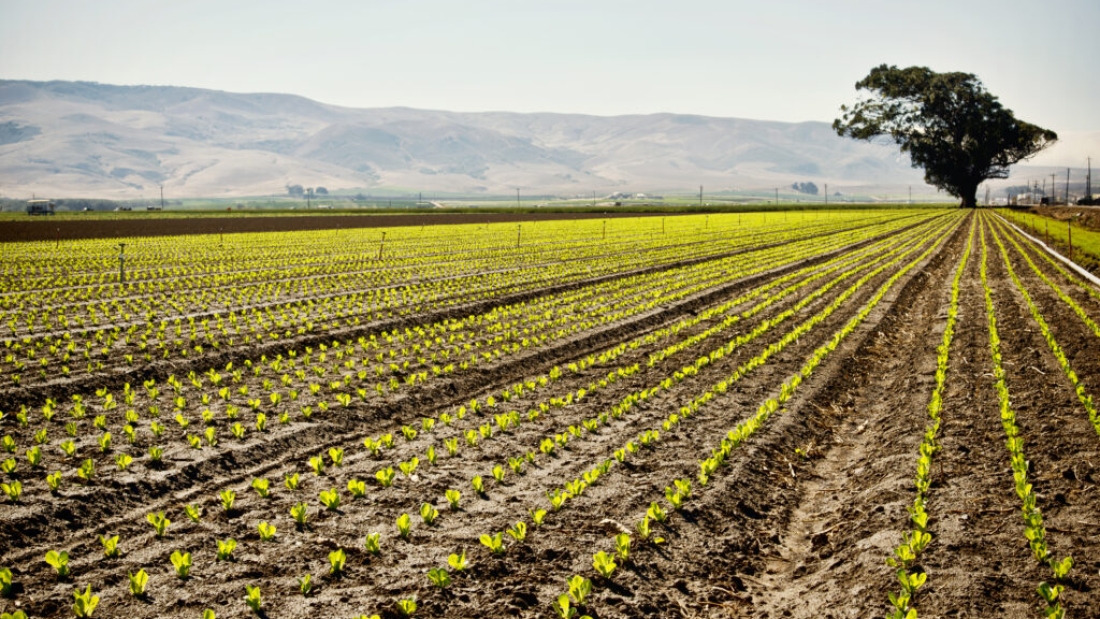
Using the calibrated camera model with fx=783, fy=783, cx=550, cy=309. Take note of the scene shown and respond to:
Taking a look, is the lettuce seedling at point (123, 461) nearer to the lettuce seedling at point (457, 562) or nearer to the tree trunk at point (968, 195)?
the lettuce seedling at point (457, 562)

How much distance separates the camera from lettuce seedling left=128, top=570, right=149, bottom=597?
5027mm

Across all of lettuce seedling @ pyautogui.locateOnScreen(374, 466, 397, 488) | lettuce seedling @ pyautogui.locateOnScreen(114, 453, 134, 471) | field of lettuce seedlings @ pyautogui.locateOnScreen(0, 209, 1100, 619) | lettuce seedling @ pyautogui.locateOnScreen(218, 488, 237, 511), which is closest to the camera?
field of lettuce seedlings @ pyautogui.locateOnScreen(0, 209, 1100, 619)

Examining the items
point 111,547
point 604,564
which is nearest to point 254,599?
point 111,547

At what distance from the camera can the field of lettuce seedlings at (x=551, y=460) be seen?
A: 527 cm

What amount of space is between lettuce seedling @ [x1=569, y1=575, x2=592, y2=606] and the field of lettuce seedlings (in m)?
0.02

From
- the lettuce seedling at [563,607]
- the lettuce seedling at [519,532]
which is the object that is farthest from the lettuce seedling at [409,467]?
the lettuce seedling at [563,607]

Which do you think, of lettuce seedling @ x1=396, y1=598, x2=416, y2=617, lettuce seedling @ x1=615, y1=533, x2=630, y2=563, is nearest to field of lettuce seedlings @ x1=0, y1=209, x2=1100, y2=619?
lettuce seedling @ x1=396, y1=598, x2=416, y2=617

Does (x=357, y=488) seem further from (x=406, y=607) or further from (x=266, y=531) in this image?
(x=406, y=607)

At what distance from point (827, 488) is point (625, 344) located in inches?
248

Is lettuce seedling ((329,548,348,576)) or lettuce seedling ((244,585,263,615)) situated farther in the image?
lettuce seedling ((329,548,348,576))

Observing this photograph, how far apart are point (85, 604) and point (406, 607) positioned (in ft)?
6.44

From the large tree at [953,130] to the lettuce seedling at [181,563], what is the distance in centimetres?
10151

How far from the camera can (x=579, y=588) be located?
5000 millimetres

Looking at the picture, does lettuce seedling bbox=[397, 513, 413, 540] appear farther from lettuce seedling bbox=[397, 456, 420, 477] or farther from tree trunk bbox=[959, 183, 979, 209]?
tree trunk bbox=[959, 183, 979, 209]
